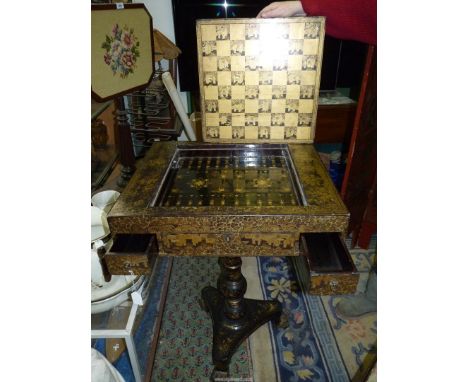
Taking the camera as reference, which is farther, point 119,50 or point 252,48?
point 119,50

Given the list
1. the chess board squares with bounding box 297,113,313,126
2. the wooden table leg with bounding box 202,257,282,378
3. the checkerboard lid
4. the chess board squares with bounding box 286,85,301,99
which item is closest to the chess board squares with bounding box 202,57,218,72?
the checkerboard lid

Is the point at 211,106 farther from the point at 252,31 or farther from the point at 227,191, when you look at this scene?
the point at 227,191

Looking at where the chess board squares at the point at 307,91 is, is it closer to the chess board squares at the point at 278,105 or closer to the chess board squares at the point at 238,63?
the chess board squares at the point at 278,105

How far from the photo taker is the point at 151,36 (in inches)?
73.5

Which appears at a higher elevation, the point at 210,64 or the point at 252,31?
the point at 252,31

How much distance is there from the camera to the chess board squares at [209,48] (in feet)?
4.41

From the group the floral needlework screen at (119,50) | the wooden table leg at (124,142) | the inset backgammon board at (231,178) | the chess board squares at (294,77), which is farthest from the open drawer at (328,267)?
the wooden table leg at (124,142)

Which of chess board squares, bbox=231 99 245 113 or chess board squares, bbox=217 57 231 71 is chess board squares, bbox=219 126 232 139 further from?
chess board squares, bbox=217 57 231 71

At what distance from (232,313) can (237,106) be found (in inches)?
40.7

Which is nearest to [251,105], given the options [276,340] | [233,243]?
[233,243]

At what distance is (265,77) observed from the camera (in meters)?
1.40

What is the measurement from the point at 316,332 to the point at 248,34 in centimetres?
155

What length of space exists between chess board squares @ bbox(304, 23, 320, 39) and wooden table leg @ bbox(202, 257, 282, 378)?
1019mm

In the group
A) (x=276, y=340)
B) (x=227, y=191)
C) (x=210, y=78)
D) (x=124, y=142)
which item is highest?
(x=210, y=78)
